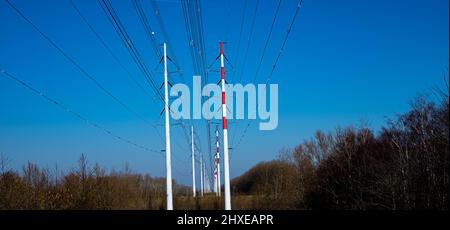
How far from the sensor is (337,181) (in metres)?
36.1

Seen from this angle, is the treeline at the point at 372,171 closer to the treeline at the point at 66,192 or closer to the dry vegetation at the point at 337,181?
the dry vegetation at the point at 337,181

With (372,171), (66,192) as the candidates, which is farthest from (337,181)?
(66,192)

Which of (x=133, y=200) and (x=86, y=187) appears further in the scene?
(x=133, y=200)

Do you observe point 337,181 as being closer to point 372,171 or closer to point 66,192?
point 372,171

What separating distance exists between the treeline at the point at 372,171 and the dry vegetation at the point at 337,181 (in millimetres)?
53

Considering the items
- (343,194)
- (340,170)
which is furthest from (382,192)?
(340,170)

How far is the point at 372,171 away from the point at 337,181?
19.6ft

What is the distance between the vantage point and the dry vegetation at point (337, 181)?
22.7m

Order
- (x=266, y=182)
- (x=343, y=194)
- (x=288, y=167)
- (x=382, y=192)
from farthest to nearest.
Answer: (x=288, y=167)
(x=266, y=182)
(x=343, y=194)
(x=382, y=192)

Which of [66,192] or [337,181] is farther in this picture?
[337,181]
